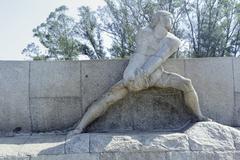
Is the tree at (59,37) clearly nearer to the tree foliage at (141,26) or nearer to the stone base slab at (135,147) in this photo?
the tree foliage at (141,26)

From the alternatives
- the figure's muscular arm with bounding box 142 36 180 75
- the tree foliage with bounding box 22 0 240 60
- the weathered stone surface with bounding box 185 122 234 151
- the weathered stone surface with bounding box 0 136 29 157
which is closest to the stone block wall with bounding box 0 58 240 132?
the weathered stone surface with bounding box 0 136 29 157

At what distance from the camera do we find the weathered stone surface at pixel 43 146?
14.5ft

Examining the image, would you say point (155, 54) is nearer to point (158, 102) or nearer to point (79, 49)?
point (158, 102)

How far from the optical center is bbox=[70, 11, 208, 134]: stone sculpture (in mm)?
5086

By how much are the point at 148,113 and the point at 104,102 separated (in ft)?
2.61

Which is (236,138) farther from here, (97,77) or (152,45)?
(97,77)

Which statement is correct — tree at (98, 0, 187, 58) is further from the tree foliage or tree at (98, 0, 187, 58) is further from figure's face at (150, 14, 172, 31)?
figure's face at (150, 14, 172, 31)

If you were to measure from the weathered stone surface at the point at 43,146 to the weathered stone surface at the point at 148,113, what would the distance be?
35.0 inches

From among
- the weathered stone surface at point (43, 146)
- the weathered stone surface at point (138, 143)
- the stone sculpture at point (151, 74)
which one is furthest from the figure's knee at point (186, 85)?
the weathered stone surface at point (43, 146)

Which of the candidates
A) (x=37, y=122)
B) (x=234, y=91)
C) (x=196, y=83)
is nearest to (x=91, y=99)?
(x=37, y=122)

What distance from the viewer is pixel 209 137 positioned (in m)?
4.80

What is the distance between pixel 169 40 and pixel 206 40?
1659 centimetres

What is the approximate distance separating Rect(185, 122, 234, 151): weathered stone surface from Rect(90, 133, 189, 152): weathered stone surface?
0.43ft

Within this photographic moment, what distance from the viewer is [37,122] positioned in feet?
18.5
